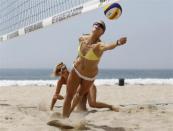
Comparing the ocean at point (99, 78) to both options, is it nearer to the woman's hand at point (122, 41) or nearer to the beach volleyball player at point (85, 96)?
the beach volleyball player at point (85, 96)

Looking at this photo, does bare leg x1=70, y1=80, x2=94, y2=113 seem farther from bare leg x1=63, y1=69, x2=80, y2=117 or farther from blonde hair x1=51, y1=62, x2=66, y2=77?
blonde hair x1=51, y1=62, x2=66, y2=77

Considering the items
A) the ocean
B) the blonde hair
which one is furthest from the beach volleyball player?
the ocean

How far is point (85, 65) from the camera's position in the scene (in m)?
4.29

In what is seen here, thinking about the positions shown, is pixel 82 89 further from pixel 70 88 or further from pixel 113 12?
pixel 113 12

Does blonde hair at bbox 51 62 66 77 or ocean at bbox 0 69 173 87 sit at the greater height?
blonde hair at bbox 51 62 66 77

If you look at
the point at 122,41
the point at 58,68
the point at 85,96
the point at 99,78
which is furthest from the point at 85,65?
the point at 99,78

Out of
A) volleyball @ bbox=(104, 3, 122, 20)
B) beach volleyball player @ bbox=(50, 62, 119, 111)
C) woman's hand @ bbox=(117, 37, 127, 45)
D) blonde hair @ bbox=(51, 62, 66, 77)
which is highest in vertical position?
volleyball @ bbox=(104, 3, 122, 20)

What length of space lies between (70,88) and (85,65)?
0.36 meters

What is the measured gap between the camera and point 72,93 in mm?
4465

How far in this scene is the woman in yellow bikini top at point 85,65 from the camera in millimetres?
4204

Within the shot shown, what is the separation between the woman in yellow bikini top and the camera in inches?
166

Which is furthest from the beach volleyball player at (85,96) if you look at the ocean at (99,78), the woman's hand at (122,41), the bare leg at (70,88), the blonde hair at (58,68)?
the ocean at (99,78)

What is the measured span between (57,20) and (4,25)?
2993 mm

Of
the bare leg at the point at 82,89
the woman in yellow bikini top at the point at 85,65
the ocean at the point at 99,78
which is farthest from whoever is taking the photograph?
the ocean at the point at 99,78
